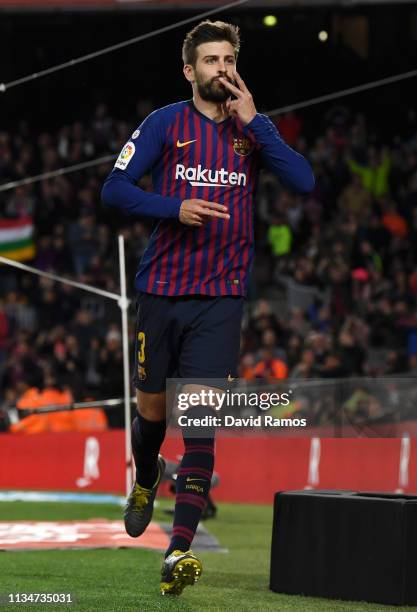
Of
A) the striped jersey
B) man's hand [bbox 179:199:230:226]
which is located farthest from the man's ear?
man's hand [bbox 179:199:230:226]

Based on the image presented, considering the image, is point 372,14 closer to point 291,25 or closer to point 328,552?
point 291,25

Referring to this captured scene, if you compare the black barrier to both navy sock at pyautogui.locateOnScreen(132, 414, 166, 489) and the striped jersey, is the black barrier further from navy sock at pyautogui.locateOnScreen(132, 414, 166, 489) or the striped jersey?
the striped jersey

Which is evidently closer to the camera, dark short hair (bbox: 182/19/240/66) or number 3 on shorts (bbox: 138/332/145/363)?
dark short hair (bbox: 182/19/240/66)

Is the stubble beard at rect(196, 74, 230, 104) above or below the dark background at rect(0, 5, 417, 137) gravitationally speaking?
below

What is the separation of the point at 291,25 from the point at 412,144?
11.0 ft

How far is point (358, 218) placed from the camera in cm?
2002

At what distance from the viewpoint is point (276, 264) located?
65.6 ft

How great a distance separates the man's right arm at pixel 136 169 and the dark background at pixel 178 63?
15.9m

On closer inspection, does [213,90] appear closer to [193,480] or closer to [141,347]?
[141,347]

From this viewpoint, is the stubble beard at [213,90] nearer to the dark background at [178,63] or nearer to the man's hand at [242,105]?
the man's hand at [242,105]

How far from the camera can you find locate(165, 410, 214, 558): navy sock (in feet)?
19.9

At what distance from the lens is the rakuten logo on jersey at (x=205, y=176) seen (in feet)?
20.0

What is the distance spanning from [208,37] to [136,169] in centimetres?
64

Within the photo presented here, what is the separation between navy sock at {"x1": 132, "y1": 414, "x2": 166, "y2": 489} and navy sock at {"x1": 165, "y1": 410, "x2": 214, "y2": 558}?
0.36 m
